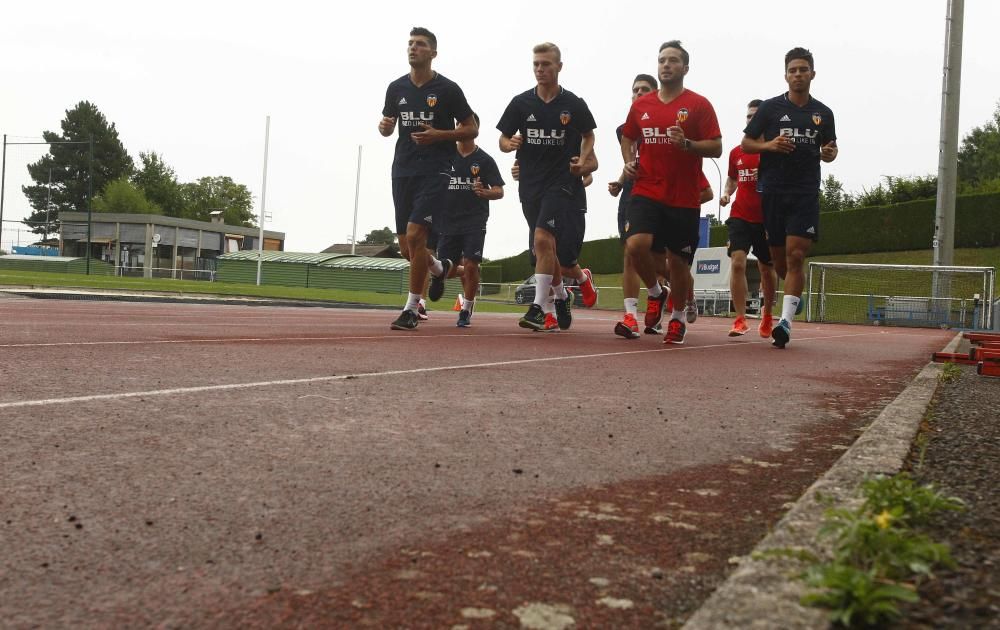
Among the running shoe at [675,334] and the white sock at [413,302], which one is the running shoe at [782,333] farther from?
the white sock at [413,302]

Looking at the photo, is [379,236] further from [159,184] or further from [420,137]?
[420,137]

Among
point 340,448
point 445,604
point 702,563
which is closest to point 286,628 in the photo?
point 445,604

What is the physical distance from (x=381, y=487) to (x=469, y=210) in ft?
28.6

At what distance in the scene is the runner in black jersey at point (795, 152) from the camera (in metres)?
7.65

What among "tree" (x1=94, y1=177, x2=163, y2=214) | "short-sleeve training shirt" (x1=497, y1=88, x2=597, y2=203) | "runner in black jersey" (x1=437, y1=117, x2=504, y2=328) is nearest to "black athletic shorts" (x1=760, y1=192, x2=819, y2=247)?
"short-sleeve training shirt" (x1=497, y1=88, x2=597, y2=203)

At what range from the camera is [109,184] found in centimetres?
8888

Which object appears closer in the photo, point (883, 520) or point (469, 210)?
point (883, 520)

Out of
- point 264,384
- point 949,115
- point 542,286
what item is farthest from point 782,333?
point 949,115

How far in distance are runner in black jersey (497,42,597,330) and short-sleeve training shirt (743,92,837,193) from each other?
1.46 m

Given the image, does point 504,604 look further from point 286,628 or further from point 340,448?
point 340,448

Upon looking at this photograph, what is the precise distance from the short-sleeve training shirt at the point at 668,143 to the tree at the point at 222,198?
10586 centimetres

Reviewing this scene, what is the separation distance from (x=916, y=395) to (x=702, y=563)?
2.43 m

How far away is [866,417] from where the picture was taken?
11.1ft

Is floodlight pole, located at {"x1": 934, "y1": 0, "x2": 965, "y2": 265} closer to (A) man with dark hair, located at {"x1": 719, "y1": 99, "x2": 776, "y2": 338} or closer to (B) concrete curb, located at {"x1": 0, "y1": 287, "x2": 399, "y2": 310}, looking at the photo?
(B) concrete curb, located at {"x1": 0, "y1": 287, "x2": 399, "y2": 310}
